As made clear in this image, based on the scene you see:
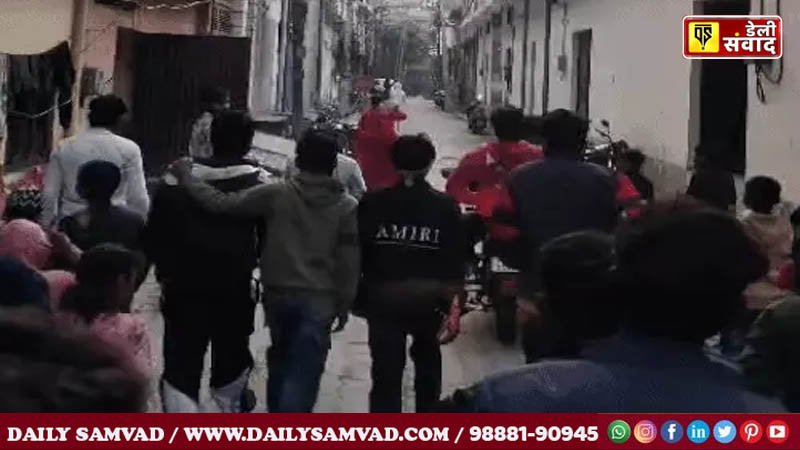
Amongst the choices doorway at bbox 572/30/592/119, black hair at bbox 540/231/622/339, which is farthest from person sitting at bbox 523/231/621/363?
doorway at bbox 572/30/592/119

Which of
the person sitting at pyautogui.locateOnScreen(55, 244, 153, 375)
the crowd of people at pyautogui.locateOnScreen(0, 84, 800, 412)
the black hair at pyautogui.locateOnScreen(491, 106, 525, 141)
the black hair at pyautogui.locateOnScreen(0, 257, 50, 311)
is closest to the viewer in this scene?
the black hair at pyautogui.locateOnScreen(0, 257, 50, 311)

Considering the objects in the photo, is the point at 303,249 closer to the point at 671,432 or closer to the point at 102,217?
the point at 102,217

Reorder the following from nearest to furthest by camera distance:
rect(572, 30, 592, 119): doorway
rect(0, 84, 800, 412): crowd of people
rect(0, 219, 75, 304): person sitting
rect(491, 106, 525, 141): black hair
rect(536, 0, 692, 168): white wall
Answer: rect(0, 84, 800, 412): crowd of people < rect(0, 219, 75, 304): person sitting < rect(491, 106, 525, 141): black hair < rect(536, 0, 692, 168): white wall < rect(572, 30, 592, 119): doorway

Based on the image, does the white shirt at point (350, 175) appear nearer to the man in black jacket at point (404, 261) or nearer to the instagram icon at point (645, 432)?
the man in black jacket at point (404, 261)

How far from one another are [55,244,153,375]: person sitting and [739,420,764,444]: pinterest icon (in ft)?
6.54

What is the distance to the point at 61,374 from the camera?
167 cm

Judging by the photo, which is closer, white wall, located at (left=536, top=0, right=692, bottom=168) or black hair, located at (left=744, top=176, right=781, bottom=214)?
black hair, located at (left=744, top=176, right=781, bottom=214)

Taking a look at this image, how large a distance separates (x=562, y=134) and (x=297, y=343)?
1.43m

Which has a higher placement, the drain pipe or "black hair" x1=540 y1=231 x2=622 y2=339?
the drain pipe

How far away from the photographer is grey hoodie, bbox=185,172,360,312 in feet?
15.0

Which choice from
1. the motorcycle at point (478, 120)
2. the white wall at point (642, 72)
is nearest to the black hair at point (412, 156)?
the white wall at point (642, 72)

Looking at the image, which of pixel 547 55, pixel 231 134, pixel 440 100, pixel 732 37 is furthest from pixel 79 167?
pixel 440 100

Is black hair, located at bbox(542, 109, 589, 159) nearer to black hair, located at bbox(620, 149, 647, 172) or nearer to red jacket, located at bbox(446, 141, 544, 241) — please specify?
red jacket, located at bbox(446, 141, 544, 241)

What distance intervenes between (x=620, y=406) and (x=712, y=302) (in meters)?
0.25
